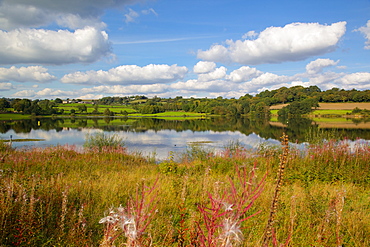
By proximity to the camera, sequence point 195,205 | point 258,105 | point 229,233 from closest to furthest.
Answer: point 229,233 → point 195,205 → point 258,105

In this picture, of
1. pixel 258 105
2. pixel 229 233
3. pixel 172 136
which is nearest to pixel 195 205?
pixel 229 233

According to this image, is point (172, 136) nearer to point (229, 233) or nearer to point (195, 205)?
point (195, 205)

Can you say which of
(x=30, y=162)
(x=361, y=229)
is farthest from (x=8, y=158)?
(x=361, y=229)

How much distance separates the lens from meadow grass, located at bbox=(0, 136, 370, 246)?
1.42 metres

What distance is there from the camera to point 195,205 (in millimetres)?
4832

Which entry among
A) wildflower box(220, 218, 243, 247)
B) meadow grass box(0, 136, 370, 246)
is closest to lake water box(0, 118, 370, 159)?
meadow grass box(0, 136, 370, 246)

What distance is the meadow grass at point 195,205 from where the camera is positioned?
142cm

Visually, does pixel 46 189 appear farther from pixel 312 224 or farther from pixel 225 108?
pixel 225 108

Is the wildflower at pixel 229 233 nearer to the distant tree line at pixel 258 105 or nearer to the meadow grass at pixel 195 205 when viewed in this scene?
→ the meadow grass at pixel 195 205

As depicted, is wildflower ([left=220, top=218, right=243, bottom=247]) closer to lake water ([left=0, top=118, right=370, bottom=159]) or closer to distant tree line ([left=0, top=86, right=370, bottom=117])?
lake water ([left=0, top=118, right=370, bottom=159])

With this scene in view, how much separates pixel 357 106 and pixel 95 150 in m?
112

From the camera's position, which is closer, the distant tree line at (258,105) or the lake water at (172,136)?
the lake water at (172,136)

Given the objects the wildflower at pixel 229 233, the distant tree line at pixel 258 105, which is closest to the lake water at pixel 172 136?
the wildflower at pixel 229 233

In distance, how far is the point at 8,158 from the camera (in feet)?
35.7
